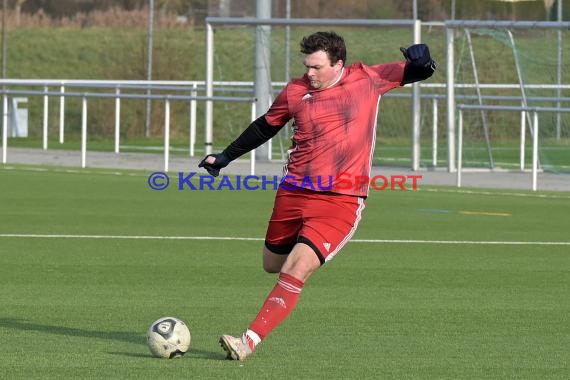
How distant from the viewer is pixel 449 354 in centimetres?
884

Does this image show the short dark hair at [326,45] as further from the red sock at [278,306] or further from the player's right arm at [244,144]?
the red sock at [278,306]

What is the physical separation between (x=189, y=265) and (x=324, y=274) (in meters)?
1.24

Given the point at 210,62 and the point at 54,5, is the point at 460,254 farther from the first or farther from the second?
the point at 54,5

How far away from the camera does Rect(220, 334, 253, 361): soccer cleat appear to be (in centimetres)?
840

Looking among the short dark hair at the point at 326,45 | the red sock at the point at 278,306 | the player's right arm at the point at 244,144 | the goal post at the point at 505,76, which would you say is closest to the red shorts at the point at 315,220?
the red sock at the point at 278,306

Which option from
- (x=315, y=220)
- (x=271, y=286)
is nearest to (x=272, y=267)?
(x=315, y=220)

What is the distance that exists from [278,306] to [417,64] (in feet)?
5.71

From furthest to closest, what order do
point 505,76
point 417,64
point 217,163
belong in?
point 505,76, point 417,64, point 217,163

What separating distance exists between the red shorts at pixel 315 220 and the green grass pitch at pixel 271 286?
0.61 meters

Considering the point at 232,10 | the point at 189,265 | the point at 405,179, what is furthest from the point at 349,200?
the point at 232,10

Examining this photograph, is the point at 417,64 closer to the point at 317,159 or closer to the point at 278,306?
the point at 317,159

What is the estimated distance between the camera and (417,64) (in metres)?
9.23

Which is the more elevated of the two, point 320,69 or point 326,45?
point 326,45

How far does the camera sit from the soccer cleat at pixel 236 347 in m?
8.40
